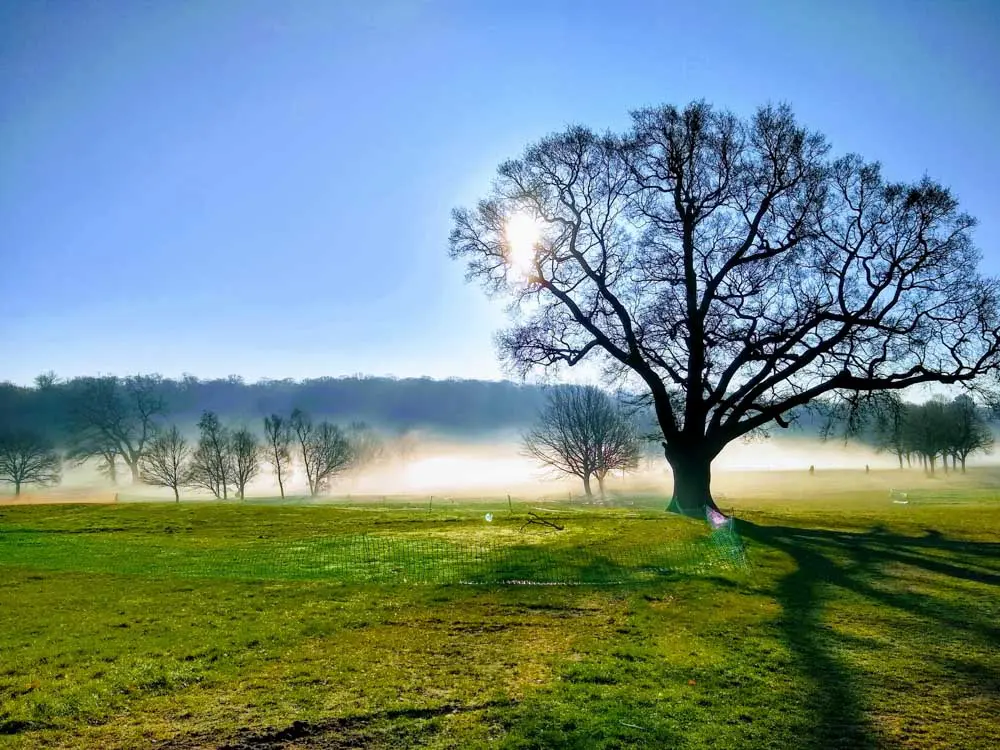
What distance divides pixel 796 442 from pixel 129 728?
202m

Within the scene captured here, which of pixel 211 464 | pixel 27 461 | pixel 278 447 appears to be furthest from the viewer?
pixel 278 447

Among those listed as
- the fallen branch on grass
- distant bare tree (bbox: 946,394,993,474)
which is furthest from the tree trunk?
distant bare tree (bbox: 946,394,993,474)

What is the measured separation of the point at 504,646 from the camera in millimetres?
8609

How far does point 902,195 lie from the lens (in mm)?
24375

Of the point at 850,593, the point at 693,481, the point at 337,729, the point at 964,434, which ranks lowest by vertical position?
the point at 850,593

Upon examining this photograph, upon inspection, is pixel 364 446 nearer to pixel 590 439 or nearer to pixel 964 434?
pixel 590 439

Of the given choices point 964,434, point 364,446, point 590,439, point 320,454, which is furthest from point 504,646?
point 364,446

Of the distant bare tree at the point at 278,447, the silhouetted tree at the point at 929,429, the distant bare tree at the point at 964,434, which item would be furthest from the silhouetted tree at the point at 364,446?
the distant bare tree at the point at 964,434

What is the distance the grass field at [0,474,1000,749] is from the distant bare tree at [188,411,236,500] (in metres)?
56.7

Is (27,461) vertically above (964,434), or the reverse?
(27,461)

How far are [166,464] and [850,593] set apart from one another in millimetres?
75130

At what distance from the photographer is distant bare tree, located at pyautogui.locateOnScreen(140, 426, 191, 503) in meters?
68.2

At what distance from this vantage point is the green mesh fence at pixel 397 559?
536 inches

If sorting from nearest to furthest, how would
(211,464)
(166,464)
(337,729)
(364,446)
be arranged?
(337,729) < (211,464) < (166,464) < (364,446)
